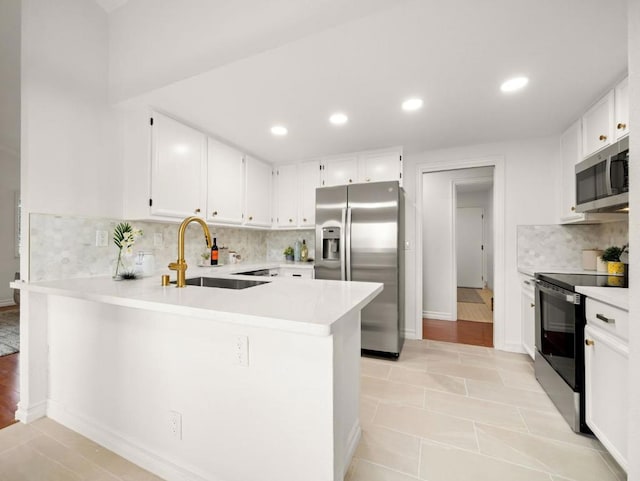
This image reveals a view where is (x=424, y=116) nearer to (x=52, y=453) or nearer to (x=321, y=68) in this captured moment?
(x=321, y=68)

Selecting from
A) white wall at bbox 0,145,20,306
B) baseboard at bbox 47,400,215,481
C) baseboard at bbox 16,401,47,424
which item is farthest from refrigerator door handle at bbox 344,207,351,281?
white wall at bbox 0,145,20,306

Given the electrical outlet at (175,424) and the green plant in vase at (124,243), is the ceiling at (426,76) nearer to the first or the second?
the green plant in vase at (124,243)

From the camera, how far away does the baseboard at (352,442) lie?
1429 mm

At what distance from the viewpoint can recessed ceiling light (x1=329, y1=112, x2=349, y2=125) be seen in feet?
7.96

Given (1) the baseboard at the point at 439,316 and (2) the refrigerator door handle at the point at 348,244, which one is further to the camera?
(1) the baseboard at the point at 439,316

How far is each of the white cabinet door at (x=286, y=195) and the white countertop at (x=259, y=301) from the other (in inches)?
81.7

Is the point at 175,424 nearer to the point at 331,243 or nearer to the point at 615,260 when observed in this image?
the point at 331,243

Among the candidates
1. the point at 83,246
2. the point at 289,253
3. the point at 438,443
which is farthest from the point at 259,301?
the point at 289,253

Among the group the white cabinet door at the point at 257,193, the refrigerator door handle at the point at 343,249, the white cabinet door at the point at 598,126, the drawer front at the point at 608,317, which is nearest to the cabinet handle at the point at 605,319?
the drawer front at the point at 608,317

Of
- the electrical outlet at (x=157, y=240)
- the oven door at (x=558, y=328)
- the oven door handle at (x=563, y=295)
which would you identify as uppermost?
the electrical outlet at (x=157, y=240)

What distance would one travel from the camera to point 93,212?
2145mm

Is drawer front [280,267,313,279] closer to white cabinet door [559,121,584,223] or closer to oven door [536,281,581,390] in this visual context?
oven door [536,281,581,390]

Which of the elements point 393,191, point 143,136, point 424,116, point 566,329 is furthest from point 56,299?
point 566,329

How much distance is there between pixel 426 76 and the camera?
6.07 ft
